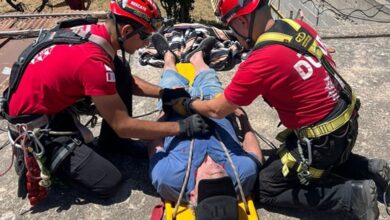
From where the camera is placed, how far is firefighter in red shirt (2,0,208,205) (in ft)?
10.1

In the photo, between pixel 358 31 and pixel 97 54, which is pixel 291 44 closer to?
pixel 97 54

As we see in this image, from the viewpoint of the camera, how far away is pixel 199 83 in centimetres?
444

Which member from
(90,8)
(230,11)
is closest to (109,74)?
(230,11)

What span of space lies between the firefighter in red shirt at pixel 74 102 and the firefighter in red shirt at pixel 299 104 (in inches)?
26.2

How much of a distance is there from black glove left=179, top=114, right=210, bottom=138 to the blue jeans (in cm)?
64

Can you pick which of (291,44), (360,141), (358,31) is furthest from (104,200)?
(358,31)

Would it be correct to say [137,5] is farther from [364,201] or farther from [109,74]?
[364,201]

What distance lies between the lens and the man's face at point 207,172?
3.22 metres

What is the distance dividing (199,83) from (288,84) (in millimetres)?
1701

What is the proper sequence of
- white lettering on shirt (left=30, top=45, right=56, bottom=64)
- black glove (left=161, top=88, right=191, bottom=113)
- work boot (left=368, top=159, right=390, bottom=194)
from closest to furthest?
1. white lettering on shirt (left=30, top=45, right=56, bottom=64)
2. work boot (left=368, top=159, right=390, bottom=194)
3. black glove (left=161, top=88, right=191, bottom=113)

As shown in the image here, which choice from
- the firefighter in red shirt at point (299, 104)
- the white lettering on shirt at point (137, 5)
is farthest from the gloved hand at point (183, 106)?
the white lettering on shirt at point (137, 5)

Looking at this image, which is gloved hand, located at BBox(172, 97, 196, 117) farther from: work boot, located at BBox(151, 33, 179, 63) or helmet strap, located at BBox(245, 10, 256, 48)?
work boot, located at BBox(151, 33, 179, 63)

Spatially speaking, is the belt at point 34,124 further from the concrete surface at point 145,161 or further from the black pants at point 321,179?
the black pants at point 321,179

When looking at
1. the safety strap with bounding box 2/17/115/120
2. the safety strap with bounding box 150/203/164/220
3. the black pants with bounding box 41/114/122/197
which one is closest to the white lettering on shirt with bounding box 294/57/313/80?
the safety strap with bounding box 2/17/115/120
